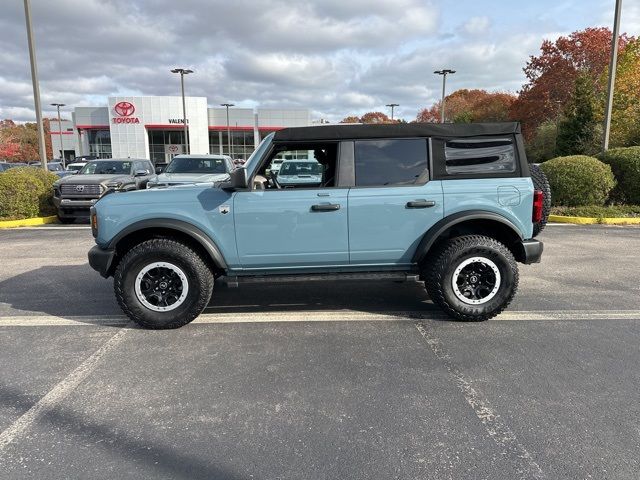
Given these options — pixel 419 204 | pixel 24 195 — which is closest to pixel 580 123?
pixel 419 204

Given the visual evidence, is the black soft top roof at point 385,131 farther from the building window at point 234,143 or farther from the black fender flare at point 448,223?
the building window at point 234,143

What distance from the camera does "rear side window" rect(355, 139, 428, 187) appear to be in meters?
4.43

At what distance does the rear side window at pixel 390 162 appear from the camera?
4430mm

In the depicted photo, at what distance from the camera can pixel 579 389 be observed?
3.21 meters

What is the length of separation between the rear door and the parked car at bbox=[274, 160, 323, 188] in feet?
1.90

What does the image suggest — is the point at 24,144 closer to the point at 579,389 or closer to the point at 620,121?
the point at 620,121

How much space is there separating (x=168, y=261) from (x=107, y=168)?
10075 millimetres

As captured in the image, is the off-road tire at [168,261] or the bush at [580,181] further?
the bush at [580,181]

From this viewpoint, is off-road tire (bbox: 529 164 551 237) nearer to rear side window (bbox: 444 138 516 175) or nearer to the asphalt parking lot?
rear side window (bbox: 444 138 516 175)

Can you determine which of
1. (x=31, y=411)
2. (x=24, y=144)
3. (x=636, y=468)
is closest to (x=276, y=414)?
(x=31, y=411)

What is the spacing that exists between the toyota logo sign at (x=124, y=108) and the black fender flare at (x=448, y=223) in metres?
54.4

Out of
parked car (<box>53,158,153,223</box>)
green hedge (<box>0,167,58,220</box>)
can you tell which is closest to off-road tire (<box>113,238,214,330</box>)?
parked car (<box>53,158,153,223</box>)

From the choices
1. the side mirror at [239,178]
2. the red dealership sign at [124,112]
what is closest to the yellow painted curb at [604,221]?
the side mirror at [239,178]

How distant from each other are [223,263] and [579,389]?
316cm
